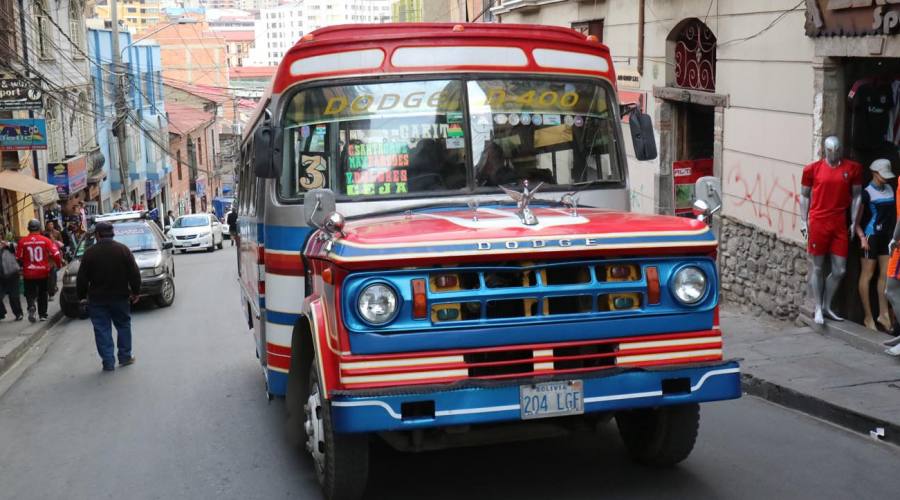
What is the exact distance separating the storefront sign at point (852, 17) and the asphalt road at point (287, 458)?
12.7ft

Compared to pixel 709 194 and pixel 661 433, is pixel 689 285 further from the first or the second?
pixel 661 433

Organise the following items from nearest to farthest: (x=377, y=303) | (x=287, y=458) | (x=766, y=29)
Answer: (x=377, y=303) < (x=287, y=458) < (x=766, y=29)

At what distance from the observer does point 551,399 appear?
17.5 ft

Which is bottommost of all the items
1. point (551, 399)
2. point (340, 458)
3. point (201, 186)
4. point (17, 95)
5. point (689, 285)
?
point (201, 186)

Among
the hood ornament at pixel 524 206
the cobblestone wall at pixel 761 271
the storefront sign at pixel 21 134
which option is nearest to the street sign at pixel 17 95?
the storefront sign at pixel 21 134

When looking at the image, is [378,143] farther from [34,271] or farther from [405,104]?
[34,271]

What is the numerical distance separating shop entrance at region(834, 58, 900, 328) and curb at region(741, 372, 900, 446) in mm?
2082

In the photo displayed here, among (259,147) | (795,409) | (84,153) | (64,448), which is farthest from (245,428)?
(84,153)

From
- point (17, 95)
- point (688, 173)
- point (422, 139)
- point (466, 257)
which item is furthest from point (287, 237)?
point (17, 95)

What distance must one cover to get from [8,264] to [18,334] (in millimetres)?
1262

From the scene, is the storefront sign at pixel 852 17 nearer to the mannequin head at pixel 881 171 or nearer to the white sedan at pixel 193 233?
the mannequin head at pixel 881 171

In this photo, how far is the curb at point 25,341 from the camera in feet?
45.1

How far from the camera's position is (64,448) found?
27.7 feet

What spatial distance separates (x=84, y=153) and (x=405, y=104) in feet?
121
